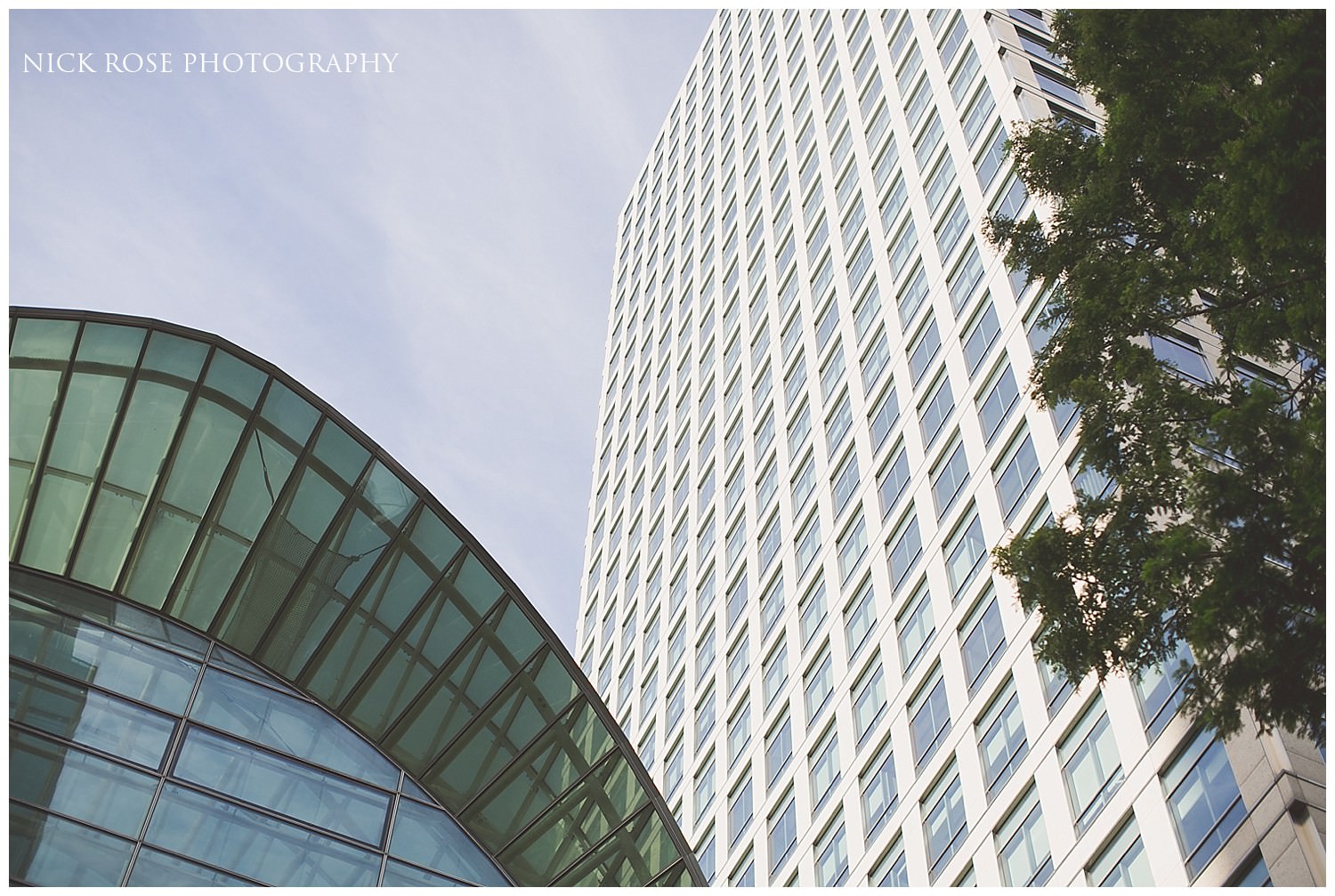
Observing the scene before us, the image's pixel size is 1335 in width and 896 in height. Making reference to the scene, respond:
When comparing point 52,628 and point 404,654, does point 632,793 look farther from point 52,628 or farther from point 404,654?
point 52,628

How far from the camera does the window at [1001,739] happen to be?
2869 centimetres

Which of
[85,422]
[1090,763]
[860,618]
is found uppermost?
[860,618]

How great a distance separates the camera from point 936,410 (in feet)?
124

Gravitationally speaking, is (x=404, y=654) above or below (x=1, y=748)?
above

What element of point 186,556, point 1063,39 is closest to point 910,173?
point 1063,39

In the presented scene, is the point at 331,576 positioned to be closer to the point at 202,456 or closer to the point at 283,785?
the point at 202,456

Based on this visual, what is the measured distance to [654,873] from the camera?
19469mm

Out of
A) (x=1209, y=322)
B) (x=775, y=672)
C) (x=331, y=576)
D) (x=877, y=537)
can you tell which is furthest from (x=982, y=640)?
(x=1209, y=322)

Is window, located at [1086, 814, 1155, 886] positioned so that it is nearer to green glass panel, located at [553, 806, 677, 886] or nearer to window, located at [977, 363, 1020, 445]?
green glass panel, located at [553, 806, 677, 886]

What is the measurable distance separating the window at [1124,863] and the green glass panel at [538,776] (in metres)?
10.2

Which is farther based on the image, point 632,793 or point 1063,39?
point 632,793

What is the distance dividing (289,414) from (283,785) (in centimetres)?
530

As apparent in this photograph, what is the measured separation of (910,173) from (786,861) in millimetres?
23277

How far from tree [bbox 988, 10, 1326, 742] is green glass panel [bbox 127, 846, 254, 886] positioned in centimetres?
1057
